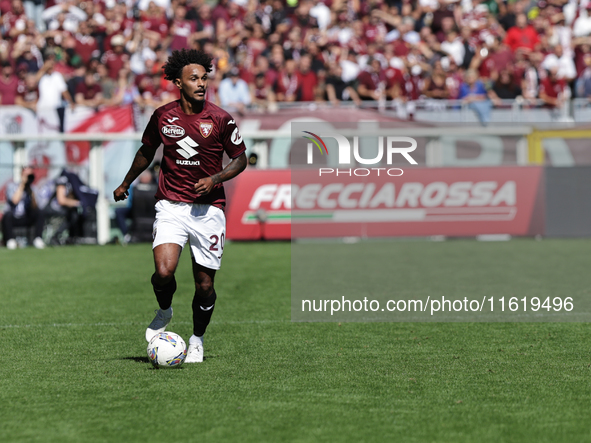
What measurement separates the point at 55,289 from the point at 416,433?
7880mm

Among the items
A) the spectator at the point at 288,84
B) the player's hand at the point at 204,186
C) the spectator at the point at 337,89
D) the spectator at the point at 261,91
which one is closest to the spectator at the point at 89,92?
the spectator at the point at 261,91

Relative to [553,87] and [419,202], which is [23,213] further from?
[553,87]

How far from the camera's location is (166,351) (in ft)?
21.0

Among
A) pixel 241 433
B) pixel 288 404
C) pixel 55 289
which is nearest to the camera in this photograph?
pixel 241 433

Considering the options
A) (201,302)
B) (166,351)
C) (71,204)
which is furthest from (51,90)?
(166,351)

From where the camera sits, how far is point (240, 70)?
20.9m

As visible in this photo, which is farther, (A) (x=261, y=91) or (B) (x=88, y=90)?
(A) (x=261, y=91)

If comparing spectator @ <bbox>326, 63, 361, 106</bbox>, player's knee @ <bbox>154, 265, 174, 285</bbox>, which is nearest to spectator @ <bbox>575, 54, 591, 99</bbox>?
spectator @ <bbox>326, 63, 361, 106</bbox>

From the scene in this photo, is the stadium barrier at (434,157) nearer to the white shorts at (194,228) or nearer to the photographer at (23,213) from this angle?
the photographer at (23,213)

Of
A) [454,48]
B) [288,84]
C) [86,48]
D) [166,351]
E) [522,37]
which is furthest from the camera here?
[86,48]

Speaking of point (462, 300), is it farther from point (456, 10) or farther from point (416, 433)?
point (456, 10)

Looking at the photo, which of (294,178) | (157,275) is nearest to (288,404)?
(157,275)

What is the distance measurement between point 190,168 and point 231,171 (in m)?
0.32

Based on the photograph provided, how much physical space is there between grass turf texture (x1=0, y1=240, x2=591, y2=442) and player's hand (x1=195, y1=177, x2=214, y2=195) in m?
1.26
